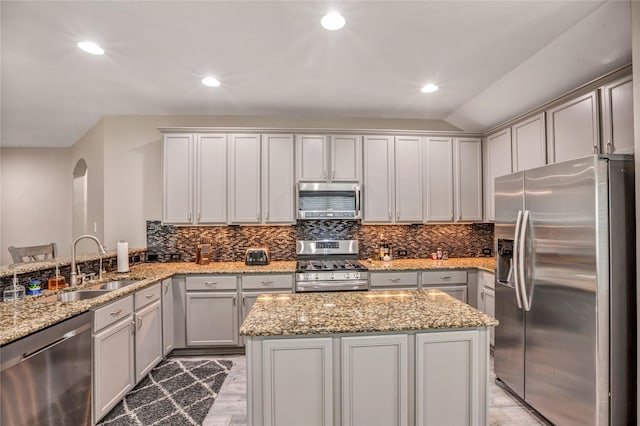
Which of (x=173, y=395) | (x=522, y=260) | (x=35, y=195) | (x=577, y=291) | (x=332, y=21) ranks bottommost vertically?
(x=173, y=395)

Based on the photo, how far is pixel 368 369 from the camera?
1613 mm

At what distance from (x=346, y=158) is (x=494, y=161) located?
1.77 m

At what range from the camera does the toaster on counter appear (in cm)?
362

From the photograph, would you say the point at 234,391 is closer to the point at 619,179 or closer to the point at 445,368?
the point at 445,368

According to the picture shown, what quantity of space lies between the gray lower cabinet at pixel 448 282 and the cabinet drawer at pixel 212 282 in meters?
2.10

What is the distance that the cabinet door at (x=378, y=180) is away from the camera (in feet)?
12.3

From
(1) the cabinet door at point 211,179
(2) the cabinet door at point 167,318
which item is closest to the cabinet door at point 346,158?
(1) the cabinet door at point 211,179

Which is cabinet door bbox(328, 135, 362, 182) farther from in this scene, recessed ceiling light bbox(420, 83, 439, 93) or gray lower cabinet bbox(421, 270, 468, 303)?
gray lower cabinet bbox(421, 270, 468, 303)

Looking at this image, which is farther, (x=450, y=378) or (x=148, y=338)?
(x=148, y=338)

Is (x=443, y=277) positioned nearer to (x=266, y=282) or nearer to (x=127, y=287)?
(x=266, y=282)

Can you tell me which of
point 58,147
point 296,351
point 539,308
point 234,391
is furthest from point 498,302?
point 58,147

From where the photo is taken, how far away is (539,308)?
221cm

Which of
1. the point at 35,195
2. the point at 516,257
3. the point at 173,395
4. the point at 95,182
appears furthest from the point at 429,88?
the point at 35,195

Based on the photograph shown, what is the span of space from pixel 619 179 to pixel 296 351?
2.12 m
